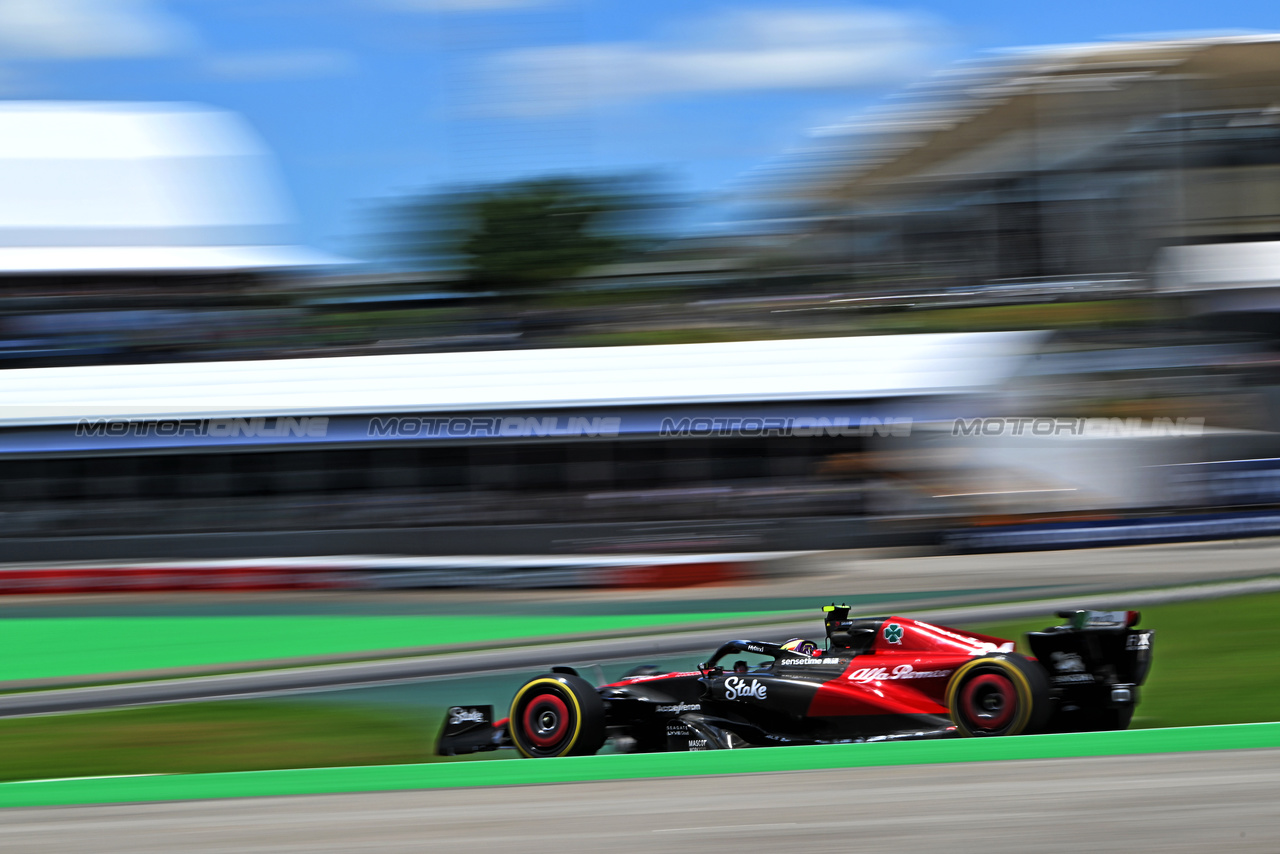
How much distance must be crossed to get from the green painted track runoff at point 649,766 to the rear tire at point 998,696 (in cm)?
10

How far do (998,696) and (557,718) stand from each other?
6.61 feet

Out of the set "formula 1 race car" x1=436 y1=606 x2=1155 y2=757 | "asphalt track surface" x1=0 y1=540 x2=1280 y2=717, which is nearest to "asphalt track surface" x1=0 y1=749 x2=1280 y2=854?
"formula 1 race car" x1=436 y1=606 x2=1155 y2=757

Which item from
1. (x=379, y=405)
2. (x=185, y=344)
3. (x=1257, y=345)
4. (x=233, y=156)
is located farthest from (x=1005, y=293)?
(x=233, y=156)

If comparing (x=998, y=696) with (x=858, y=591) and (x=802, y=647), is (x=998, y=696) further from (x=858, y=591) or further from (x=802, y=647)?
(x=858, y=591)

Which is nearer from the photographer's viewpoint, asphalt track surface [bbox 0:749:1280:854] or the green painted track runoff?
asphalt track surface [bbox 0:749:1280:854]

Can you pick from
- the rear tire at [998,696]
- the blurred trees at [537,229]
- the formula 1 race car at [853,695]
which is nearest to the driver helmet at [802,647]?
the formula 1 race car at [853,695]

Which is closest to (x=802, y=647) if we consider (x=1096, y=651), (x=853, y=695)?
(x=853, y=695)

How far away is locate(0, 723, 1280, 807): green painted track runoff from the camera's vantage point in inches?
219

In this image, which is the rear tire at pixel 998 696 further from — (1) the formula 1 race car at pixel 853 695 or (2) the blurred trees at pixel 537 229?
(2) the blurred trees at pixel 537 229

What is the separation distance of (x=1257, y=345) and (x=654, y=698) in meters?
14.4

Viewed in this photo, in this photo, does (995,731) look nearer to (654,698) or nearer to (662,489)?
(654,698)

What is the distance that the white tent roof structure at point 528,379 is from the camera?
656 inches

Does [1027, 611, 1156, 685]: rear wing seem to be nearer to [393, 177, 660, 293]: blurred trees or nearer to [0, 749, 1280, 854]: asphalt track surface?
[0, 749, 1280, 854]: asphalt track surface

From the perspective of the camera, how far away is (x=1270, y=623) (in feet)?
30.0
